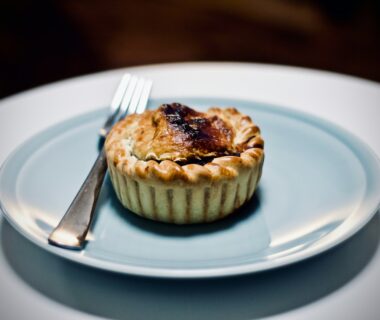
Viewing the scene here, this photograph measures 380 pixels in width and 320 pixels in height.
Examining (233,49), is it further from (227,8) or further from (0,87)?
(0,87)

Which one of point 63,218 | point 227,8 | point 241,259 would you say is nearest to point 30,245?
point 63,218

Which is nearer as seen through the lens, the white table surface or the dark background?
the white table surface

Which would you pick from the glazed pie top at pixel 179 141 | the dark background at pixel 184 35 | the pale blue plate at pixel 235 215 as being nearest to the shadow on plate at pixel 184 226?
the pale blue plate at pixel 235 215

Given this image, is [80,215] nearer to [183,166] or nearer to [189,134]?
[183,166]

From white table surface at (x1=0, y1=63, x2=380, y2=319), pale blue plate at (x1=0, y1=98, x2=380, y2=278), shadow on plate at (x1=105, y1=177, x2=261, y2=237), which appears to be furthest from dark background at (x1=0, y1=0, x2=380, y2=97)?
white table surface at (x1=0, y1=63, x2=380, y2=319)

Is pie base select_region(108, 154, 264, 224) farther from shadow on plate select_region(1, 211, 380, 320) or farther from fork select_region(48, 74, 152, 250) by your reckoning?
shadow on plate select_region(1, 211, 380, 320)

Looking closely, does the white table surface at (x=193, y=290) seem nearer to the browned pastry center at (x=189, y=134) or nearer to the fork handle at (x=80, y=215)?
the fork handle at (x=80, y=215)
